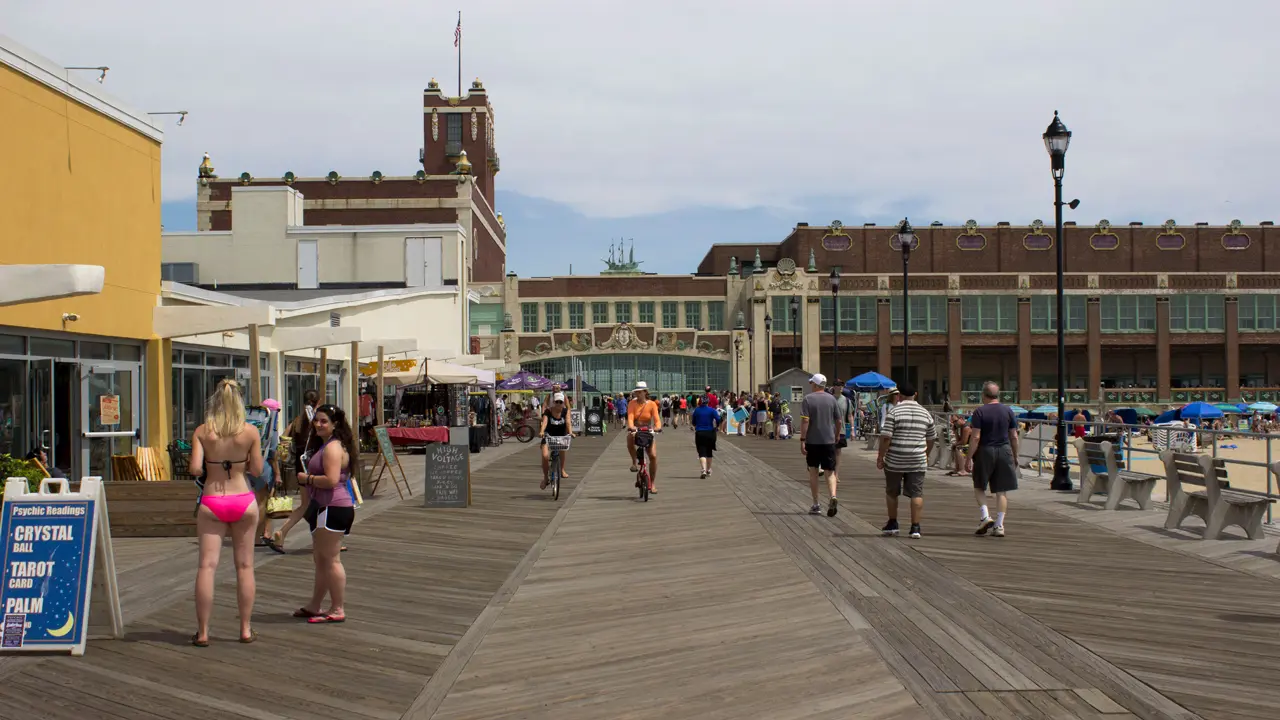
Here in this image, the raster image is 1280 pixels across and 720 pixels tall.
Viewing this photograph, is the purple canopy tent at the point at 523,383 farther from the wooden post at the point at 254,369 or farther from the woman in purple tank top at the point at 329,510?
the woman in purple tank top at the point at 329,510

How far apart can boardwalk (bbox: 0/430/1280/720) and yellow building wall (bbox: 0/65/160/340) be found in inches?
193

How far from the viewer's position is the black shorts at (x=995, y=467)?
13.0 meters

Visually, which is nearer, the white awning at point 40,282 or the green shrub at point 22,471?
the white awning at point 40,282

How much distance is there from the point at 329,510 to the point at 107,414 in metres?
10.5

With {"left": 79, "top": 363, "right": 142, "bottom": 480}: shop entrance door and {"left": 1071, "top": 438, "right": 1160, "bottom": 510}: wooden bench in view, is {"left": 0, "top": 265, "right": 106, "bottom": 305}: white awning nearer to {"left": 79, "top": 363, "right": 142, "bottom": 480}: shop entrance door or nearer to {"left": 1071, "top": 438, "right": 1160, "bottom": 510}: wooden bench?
{"left": 79, "top": 363, "right": 142, "bottom": 480}: shop entrance door

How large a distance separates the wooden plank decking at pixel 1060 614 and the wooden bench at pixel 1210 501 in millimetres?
951

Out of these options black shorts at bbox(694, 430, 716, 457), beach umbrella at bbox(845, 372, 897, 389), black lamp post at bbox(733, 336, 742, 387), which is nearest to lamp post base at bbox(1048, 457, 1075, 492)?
black shorts at bbox(694, 430, 716, 457)

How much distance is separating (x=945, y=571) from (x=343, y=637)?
541 centimetres

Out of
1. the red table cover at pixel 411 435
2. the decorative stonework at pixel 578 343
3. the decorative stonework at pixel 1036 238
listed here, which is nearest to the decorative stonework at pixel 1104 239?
the decorative stonework at pixel 1036 238

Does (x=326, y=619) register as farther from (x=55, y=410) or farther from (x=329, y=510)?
(x=55, y=410)

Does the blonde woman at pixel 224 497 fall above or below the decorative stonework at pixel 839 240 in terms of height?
below

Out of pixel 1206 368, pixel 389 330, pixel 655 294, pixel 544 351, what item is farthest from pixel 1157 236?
pixel 389 330

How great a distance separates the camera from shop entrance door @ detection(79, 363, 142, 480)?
56.2 ft

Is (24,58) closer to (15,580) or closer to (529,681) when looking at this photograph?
(15,580)
